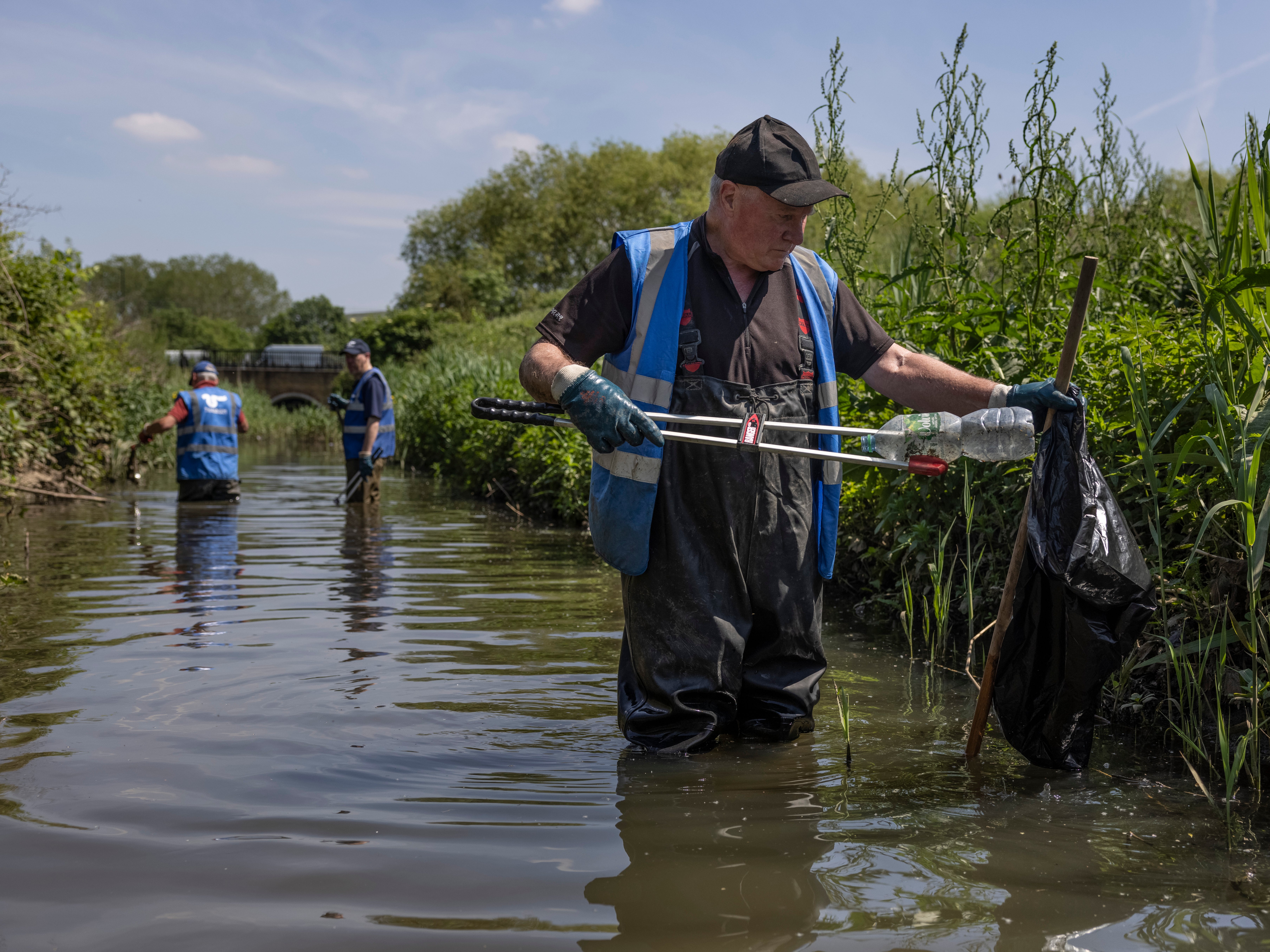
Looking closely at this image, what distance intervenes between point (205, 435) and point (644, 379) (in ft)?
29.9

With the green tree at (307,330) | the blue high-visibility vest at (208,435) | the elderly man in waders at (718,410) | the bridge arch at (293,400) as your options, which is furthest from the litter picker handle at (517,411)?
the green tree at (307,330)

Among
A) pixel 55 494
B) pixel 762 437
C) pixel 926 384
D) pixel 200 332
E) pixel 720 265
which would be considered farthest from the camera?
pixel 200 332

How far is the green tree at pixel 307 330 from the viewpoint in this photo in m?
72.1

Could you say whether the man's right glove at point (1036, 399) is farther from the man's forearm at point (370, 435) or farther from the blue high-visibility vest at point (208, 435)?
the blue high-visibility vest at point (208, 435)

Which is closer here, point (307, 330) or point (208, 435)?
point (208, 435)

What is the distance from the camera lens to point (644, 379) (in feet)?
10.2

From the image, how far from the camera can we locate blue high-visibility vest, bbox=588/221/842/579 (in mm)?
3094

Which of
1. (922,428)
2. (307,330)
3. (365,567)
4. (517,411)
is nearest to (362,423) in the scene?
(365,567)

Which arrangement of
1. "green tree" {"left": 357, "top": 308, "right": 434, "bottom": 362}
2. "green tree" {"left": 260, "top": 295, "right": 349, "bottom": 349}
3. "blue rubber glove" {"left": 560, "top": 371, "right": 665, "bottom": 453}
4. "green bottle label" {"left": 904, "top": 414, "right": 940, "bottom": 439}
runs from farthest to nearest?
"green tree" {"left": 260, "top": 295, "right": 349, "bottom": 349}, "green tree" {"left": 357, "top": 308, "right": 434, "bottom": 362}, "green bottle label" {"left": 904, "top": 414, "right": 940, "bottom": 439}, "blue rubber glove" {"left": 560, "top": 371, "right": 665, "bottom": 453}

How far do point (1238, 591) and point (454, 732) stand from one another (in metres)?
2.55

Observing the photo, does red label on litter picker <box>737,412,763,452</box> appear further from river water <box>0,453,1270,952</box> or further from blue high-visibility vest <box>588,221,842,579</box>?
river water <box>0,453,1270,952</box>

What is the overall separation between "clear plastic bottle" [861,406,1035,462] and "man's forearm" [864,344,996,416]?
0.68 ft

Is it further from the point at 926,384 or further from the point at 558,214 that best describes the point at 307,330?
the point at 926,384

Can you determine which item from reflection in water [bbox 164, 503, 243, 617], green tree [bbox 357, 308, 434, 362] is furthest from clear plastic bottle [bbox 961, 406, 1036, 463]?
green tree [bbox 357, 308, 434, 362]
